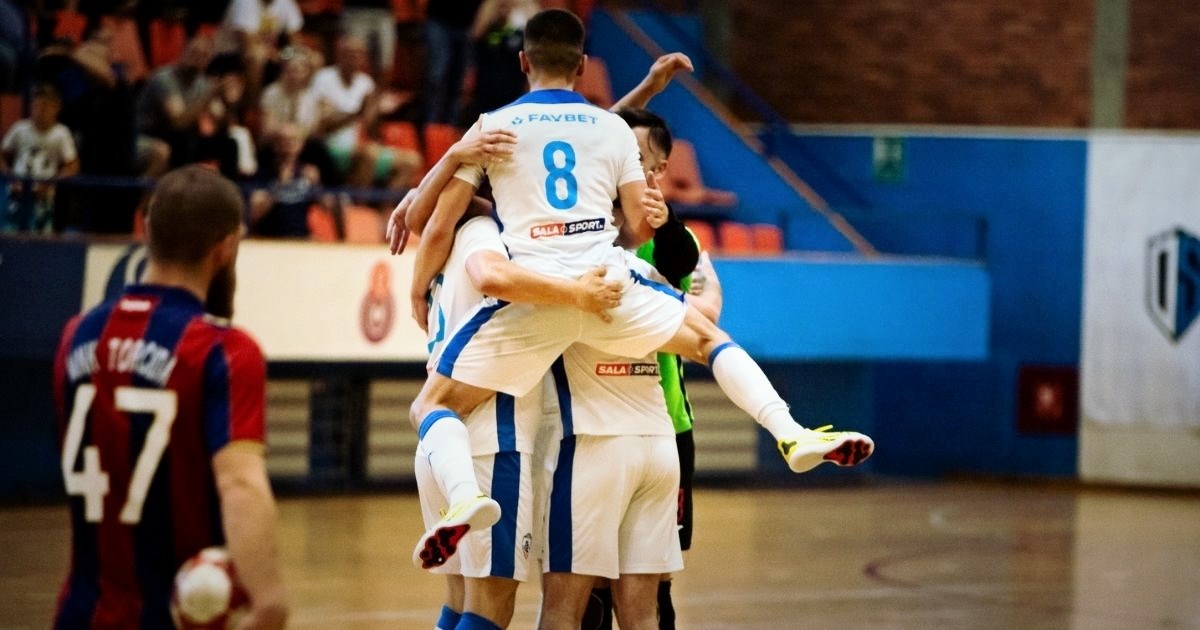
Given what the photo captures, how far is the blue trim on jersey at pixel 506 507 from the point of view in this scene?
16.7 feet

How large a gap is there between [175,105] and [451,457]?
29.4ft

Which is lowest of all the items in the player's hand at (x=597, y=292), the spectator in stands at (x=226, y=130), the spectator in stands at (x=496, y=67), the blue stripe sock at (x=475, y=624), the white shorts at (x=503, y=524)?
the blue stripe sock at (x=475, y=624)

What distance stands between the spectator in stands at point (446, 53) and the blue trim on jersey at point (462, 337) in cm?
997

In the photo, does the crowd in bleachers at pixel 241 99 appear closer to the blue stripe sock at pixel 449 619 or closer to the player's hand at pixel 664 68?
the player's hand at pixel 664 68

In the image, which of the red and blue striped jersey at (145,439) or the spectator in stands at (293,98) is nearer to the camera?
the red and blue striped jersey at (145,439)

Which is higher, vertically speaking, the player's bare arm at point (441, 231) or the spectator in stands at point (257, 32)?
the spectator in stands at point (257, 32)

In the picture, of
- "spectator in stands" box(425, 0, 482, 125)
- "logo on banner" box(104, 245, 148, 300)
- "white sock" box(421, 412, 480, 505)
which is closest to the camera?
"white sock" box(421, 412, 480, 505)

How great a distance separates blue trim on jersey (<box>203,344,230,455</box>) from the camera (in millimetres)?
3422

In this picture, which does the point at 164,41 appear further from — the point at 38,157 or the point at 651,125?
the point at 651,125

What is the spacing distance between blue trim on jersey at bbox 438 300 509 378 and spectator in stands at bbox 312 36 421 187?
8845mm

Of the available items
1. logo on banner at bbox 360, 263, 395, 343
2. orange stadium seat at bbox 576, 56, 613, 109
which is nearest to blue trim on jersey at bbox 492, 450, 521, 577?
logo on banner at bbox 360, 263, 395, 343

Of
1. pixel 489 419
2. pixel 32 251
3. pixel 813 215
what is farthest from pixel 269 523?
pixel 813 215

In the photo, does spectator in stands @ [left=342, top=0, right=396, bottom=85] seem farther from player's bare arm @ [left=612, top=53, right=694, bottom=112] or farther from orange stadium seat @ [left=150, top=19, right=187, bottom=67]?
player's bare arm @ [left=612, top=53, right=694, bottom=112]

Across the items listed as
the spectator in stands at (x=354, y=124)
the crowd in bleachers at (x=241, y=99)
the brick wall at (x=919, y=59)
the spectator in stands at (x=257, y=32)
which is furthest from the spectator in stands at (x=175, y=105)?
Result: the brick wall at (x=919, y=59)
